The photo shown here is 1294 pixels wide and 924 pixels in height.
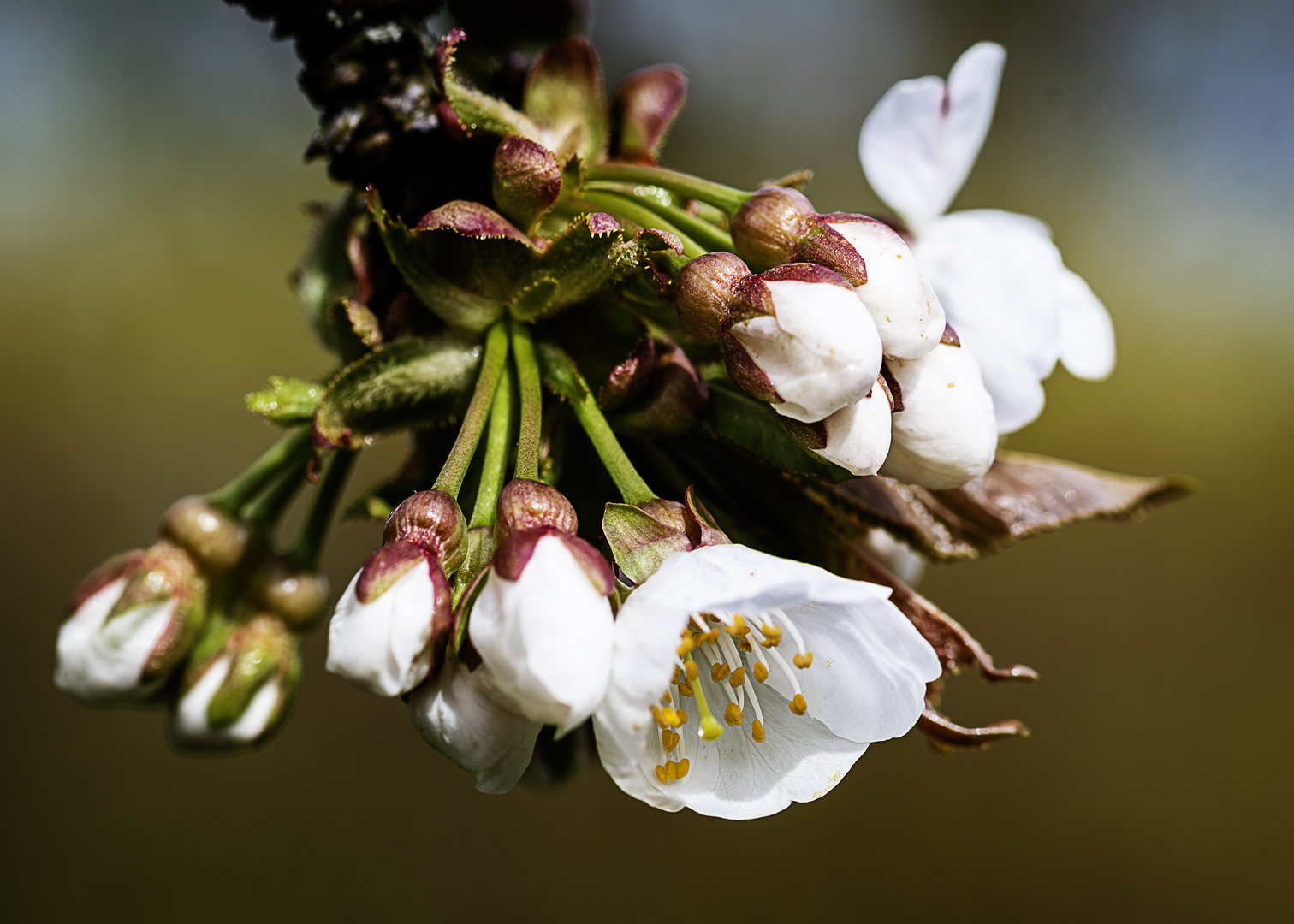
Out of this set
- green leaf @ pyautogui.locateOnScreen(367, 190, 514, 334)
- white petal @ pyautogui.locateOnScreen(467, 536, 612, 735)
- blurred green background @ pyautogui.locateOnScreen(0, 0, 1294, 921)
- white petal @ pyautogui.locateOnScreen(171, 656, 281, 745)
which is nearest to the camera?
white petal @ pyautogui.locateOnScreen(467, 536, 612, 735)

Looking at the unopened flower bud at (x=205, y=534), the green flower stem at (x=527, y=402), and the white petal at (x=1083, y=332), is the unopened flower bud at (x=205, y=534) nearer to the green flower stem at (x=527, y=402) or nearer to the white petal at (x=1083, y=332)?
the green flower stem at (x=527, y=402)

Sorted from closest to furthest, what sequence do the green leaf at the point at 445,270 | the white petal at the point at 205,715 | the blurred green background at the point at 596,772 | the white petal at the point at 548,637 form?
the white petal at the point at 548,637, the green leaf at the point at 445,270, the white petal at the point at 205,715, the blurred green background at the point at 596,772

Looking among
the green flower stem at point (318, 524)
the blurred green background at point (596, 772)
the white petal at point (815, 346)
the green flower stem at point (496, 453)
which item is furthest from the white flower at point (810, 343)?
the blurred green background at point (596, 772)

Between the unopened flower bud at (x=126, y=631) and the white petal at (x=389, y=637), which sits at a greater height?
the white petal at (x=389, y=637)

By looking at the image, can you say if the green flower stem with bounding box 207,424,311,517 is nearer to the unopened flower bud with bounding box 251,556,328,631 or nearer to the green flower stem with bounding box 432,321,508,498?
the unopened flower bud with bounding box 251,556,328,631

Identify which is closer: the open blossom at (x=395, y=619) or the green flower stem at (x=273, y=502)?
the open blossom at (x=395, y=619)

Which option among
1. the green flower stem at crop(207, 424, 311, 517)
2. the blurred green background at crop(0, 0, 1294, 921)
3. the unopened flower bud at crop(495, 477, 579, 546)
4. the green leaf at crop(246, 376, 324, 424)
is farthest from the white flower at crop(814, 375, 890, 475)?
the blurred green background at crop(0, 0, 1294, 921)
